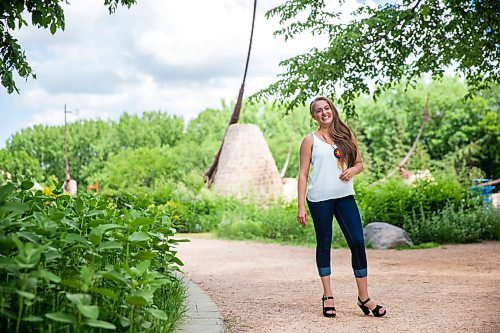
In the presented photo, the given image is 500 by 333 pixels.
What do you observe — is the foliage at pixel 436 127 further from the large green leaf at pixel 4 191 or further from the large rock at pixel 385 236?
the large green leaf at pixel 4 191

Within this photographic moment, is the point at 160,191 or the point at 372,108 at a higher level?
the point at 372,108

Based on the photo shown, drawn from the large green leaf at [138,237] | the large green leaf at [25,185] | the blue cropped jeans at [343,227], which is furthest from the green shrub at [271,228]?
the large green leaf at [138,237]

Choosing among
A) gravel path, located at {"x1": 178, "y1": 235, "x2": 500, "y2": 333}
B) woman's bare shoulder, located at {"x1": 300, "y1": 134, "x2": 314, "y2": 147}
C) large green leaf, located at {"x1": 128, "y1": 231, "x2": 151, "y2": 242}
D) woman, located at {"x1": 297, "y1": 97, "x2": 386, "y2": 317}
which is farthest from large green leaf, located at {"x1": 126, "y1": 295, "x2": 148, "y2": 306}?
woman's bare shoulder, located at {"x1": 300, "y1": 134, "x2": 314, "y2": 147}

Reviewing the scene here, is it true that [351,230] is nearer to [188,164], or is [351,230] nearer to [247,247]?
[247,247]

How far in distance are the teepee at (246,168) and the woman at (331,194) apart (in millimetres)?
12381

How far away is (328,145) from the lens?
4.60 meters

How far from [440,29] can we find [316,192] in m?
6.38

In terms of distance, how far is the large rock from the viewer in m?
9.98

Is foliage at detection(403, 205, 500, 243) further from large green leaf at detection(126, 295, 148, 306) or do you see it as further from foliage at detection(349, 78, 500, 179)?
foliage at detection(349, 78, 500, 179)

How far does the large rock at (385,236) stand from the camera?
32.8 ft

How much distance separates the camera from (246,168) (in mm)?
17547

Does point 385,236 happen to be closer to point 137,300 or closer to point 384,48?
point 384,48

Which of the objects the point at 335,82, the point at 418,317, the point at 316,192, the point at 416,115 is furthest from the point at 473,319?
the point at 416,115

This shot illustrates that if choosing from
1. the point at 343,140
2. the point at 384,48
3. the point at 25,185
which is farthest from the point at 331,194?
the point at 384,48
